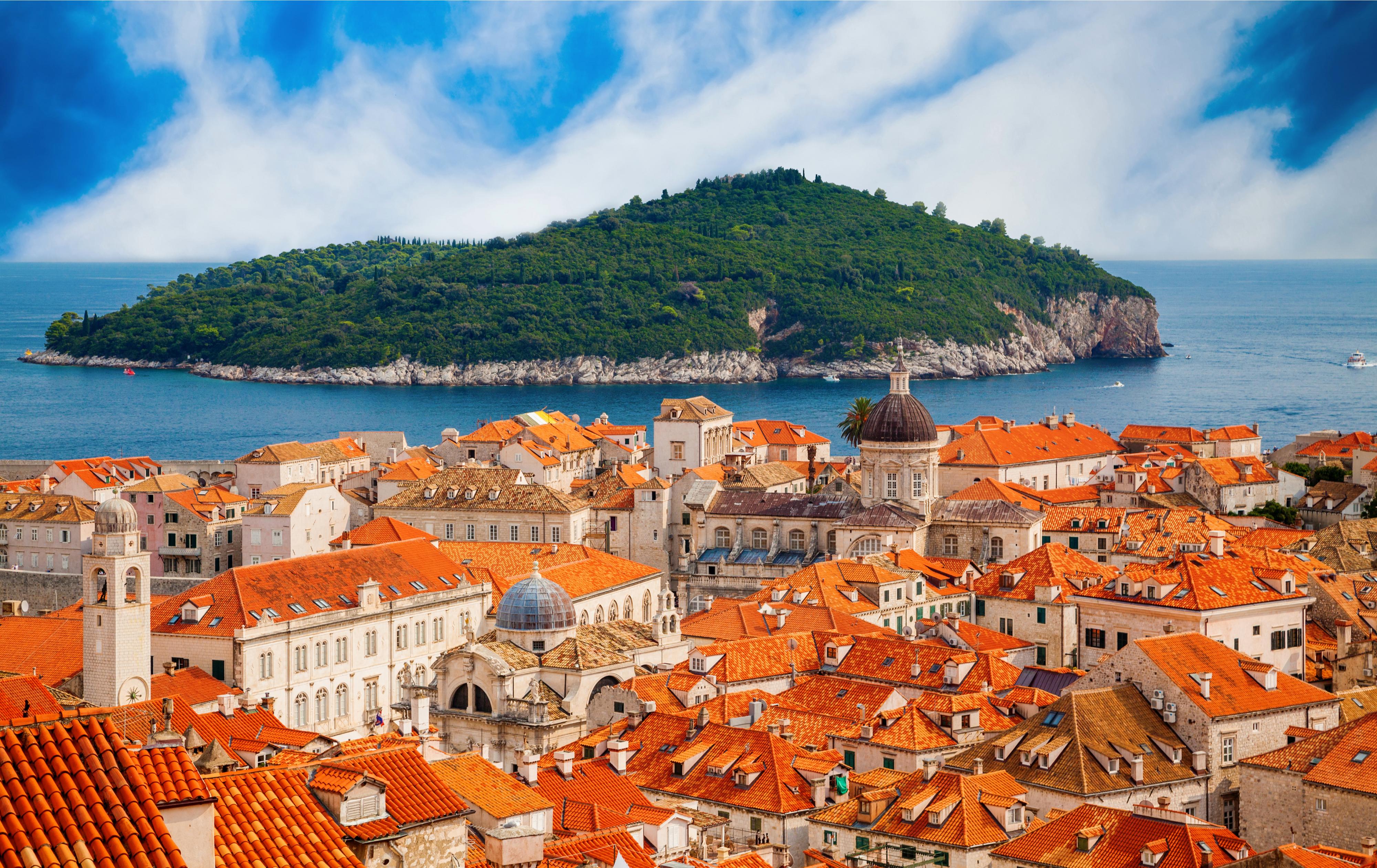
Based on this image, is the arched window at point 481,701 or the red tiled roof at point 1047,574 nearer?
the arched window at point 481,701

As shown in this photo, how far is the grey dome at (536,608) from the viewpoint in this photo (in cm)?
6284

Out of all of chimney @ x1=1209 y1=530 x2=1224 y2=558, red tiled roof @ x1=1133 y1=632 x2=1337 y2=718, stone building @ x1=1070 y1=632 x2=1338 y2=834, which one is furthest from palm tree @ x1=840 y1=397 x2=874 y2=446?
stone building @ x1=1070 y1=632 x2=1338 y2=834

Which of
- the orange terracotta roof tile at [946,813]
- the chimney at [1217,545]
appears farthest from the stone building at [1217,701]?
the chimney at [1217,545]

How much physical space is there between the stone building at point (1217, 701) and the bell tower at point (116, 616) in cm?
3031

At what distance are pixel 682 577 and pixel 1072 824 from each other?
55105mm

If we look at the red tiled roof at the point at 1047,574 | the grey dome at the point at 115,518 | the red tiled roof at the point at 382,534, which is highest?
the grey dome at the point at 115,518

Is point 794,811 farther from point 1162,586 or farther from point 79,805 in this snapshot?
point 79,805

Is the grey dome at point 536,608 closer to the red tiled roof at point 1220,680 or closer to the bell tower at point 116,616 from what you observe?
the bell tower at point 116,616

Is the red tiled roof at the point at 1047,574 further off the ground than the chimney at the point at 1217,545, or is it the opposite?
the chimney at the point at 1217,545

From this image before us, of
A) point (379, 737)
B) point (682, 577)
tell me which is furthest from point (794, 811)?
point (682, 577)

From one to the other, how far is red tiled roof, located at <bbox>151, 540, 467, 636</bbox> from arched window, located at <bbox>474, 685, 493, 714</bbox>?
9.18 m

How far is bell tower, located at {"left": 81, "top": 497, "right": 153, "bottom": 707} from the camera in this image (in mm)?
55969

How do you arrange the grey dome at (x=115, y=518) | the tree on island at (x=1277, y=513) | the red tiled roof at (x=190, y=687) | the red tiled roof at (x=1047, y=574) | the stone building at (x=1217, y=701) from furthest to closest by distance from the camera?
the tree on island at (x=1277, y=513), the red tiled roof at (x=1047, y=574), the grey dome at (x=115, y=518), the red tiled roof at (x=190, y=687), the stone building at (x=1217, y=701)

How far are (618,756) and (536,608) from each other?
49.2 ft
